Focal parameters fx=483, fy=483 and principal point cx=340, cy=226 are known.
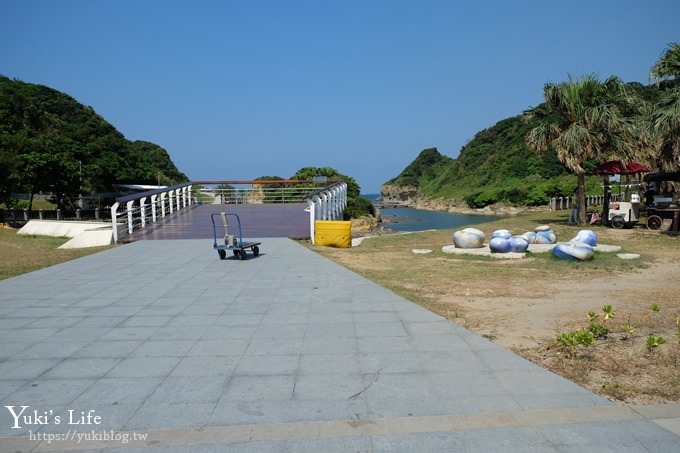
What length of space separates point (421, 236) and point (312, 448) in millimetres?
13710

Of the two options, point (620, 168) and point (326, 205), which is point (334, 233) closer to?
point (326, 205)

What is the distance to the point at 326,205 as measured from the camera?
16656 mm

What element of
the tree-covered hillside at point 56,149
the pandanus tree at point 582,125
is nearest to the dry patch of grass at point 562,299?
the pandanus tree at point 582,125

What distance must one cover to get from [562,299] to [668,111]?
11.0 m

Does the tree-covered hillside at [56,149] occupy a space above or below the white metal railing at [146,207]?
above

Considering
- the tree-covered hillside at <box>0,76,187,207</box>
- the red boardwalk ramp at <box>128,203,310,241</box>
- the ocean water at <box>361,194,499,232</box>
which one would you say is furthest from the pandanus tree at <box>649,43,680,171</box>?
the tree-covered hillside at <box>0,76,187,207</box>

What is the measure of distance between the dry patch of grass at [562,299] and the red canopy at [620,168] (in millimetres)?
5730

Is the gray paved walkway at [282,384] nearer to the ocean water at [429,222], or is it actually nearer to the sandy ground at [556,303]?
the sandy ground at [556,303]

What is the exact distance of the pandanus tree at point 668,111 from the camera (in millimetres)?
14281

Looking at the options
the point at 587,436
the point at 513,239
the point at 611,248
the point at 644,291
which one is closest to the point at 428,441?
the point at 587,436

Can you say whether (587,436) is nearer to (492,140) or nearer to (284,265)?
(284,265)

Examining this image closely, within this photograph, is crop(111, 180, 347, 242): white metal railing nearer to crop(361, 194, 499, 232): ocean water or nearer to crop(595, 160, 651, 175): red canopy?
crop(595, 160, 651, 175): red canopy

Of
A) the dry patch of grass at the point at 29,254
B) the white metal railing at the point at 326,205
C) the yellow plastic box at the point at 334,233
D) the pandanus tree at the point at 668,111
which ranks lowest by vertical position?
the dry patch of grass at the point at 29,254

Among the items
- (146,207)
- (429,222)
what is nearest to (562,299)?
(146,207)
